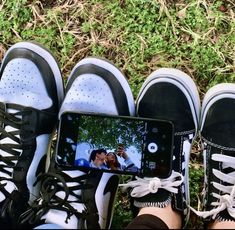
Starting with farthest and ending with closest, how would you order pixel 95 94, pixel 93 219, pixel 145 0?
pixel 145 0
pixel 95 94
pixel 93 219

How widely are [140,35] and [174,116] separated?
280 millimetres

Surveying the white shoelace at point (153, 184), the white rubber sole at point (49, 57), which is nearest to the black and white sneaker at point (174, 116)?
the white shoelace at point (153, 184)

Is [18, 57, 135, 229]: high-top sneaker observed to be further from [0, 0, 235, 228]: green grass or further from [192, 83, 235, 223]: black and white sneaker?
[192, 83, 235, 223]: black and white sneaker

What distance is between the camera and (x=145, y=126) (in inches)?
66.9

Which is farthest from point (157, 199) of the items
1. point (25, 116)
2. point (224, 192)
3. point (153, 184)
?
point (25, 116)

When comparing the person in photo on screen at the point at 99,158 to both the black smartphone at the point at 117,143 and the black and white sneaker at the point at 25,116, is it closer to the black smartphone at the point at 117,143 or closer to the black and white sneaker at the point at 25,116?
the black smartphone at the point at 117,143

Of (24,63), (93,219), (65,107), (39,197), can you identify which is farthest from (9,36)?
(93,219)

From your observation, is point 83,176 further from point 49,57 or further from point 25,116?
point 49,57

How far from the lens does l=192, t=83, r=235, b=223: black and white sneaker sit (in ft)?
5.85

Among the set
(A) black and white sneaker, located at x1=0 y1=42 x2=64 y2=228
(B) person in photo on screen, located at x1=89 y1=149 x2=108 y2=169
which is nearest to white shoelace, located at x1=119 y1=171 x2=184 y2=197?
(B) person in photo on screen, located at x1=89 y1=149 x2=108 y2=169

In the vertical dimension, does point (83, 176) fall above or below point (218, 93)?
below

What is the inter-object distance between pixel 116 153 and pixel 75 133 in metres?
0.12

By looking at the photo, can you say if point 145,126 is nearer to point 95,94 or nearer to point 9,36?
point 95,94

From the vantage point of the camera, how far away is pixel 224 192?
5.84ft
